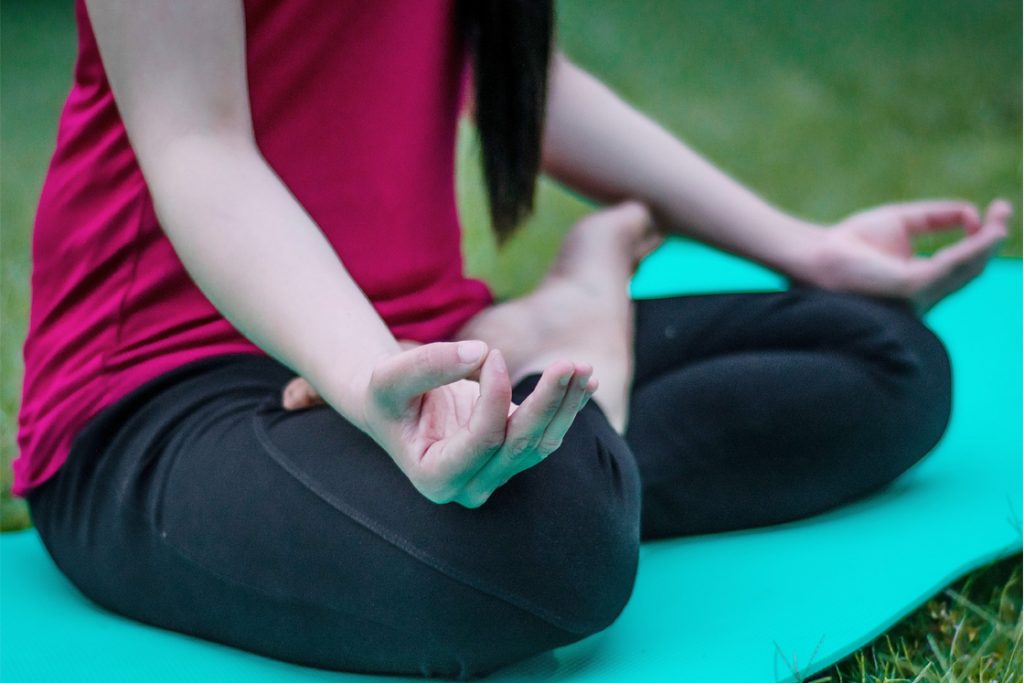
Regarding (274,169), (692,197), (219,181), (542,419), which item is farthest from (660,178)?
(542,419)

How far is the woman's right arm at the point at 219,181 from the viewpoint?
0.78m

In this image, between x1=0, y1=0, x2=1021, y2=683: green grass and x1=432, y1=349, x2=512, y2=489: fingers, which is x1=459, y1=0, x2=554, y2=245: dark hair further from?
x1=0, y1=0, x2=1021, y2=683: green grass

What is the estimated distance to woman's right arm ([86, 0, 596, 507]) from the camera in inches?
27.1

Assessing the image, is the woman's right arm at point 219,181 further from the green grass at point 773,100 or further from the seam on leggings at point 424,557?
the green grass at point 773,100

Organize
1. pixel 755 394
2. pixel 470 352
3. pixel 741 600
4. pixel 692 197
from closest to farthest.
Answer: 1. pixel 470 352
2. pixel 741 600
3. pixel 755 394
4. pixel 692 197

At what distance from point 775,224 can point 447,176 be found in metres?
0.40

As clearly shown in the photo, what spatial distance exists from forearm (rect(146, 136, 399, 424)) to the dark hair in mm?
324

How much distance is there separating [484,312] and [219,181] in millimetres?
358

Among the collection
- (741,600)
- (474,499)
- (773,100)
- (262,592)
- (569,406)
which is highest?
Result: (569,406)

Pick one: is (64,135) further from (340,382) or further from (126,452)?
(340,382)

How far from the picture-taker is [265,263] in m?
0.79

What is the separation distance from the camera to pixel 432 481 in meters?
0.68

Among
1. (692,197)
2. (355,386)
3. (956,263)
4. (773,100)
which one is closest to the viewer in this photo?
(355,386)

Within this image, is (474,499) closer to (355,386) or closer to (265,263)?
(355,386)
